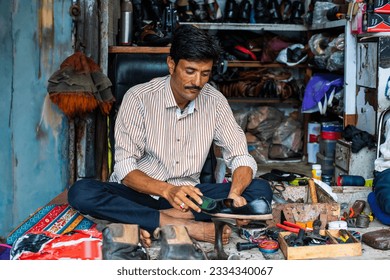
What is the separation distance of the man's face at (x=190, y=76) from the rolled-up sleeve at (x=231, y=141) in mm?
288

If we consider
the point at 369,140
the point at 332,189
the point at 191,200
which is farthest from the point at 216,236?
the point at 369,140

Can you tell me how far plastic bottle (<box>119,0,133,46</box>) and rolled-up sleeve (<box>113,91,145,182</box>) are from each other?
1572mm

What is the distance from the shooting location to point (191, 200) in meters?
3.03

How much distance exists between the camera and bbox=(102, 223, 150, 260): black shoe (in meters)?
2.60

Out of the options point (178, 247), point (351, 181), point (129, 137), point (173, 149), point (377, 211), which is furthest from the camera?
point (351, 181)

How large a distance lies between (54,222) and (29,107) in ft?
3.61

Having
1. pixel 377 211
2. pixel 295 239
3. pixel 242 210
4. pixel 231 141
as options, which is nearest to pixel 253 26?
pixel 377 211

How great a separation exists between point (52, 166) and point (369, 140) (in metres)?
2.28

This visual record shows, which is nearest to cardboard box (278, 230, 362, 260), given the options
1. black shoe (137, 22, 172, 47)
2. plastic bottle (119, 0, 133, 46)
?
black shoe (137, 22, 172, 47)

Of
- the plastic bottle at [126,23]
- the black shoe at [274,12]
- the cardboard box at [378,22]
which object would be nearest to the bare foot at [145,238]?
the plastic bottle at [126,23]

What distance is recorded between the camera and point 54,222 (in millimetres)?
3564

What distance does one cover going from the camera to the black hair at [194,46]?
3266 mm

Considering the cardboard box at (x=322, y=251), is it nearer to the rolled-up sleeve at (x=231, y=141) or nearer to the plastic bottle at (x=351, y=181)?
the rolled-up sleeve at (x=231, y=141)

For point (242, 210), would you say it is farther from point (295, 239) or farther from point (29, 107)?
point (29, 107)
